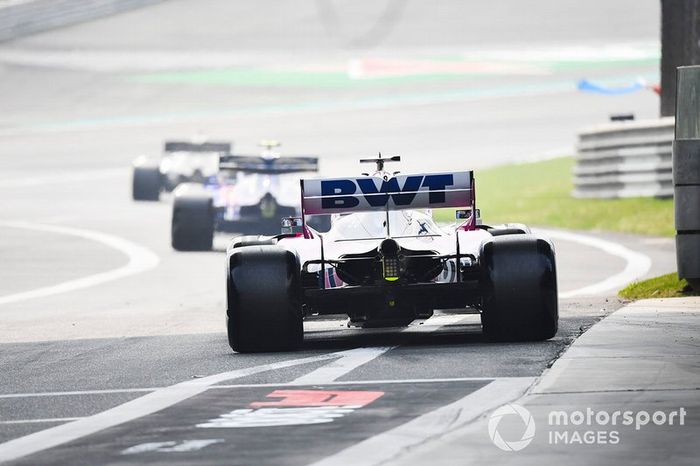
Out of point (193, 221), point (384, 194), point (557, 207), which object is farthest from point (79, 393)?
point (557, 207)

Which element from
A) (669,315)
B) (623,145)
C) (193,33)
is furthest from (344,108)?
(669,315)

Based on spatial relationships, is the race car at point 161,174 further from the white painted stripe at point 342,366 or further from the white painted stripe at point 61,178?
the white painted stripe at point 342,366

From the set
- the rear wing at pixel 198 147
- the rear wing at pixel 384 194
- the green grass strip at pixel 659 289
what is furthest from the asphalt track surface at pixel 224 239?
the rear wing at pixel 198 147

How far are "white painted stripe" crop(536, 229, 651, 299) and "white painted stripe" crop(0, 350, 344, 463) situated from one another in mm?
8039

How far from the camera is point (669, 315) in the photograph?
15.6 meters

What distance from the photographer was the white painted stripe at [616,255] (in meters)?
20.8

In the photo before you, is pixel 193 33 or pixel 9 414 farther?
pixel 193 33

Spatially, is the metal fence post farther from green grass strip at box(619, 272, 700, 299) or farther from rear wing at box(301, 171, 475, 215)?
rear wing at box(301, 171, 475, 215)

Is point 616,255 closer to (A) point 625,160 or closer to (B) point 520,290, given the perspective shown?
(A) point 625,160

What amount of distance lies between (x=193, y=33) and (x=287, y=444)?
63781mm

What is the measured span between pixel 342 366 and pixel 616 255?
13189 mm

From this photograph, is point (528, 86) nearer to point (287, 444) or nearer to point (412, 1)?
point (412, 1)

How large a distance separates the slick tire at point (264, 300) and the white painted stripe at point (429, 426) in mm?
2974

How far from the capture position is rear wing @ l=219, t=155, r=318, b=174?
27672 millimetres
